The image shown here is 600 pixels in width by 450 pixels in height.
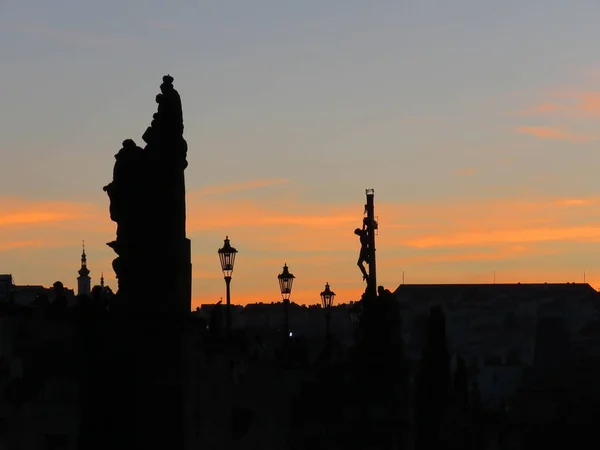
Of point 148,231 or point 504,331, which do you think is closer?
point 148,231

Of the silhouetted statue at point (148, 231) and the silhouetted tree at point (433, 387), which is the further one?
the silhouetted tree at point (433, 387)

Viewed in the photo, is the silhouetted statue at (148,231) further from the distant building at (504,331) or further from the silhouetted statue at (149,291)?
the distant building at (504,331)

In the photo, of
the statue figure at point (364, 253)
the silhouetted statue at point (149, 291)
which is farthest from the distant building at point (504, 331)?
the silhouetted statue at point (149, 291)

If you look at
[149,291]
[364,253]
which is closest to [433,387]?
[364,253]

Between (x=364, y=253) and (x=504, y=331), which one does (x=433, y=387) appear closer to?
(x=364, y=253)

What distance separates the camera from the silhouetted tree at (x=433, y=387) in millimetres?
31109

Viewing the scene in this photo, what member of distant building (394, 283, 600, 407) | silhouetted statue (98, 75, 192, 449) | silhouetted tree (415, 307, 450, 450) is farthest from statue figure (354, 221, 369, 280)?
distant building (394, 283, 600, 407)

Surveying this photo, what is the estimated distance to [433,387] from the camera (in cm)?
3228

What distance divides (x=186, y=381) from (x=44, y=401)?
5675 millimetres

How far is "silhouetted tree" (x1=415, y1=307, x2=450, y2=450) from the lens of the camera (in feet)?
102

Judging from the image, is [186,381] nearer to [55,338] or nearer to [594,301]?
[55,338]

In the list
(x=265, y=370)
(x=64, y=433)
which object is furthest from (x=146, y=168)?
(x=265, y=370)

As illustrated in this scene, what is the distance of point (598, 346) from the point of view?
180000mm

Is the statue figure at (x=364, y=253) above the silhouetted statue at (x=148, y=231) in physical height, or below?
above
